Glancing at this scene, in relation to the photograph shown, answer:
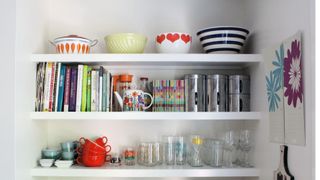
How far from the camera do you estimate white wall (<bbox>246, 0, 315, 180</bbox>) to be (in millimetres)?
1104

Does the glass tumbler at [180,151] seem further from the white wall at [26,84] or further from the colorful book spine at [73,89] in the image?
the white wall at [26,84]

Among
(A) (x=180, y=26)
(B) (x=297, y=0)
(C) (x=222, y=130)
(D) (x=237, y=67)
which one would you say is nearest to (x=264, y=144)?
(C) (x=222, y=130)

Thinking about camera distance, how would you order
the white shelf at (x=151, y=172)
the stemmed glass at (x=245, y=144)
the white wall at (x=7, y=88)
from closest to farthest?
the white wall at (x=7, y=88) < the white shelf at (x=151, y=172) < the stemmed glass at (x=245, y=144)

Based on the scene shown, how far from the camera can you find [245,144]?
174 cm

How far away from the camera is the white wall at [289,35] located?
1104 millimetres

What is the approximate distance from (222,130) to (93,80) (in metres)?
0.73

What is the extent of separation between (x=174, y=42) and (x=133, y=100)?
343 millimetres

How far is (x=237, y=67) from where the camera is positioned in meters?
1.92

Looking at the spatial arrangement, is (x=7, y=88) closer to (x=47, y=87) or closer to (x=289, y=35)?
(x=47, y=87)

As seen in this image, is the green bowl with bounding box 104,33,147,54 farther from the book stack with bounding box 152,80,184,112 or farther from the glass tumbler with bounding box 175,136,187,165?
the glass tumbler with bounding box 175,136,187,165

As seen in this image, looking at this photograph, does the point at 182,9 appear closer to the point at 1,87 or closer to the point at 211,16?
the point at 211,16

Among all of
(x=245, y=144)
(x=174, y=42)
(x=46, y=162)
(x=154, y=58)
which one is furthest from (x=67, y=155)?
(x=245, y=144)

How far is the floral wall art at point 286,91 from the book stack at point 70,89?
0.77 meters


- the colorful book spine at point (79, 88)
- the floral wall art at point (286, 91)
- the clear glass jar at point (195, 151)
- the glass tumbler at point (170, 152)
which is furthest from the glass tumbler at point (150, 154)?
the floral wall art at point (286, 91)
